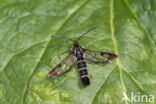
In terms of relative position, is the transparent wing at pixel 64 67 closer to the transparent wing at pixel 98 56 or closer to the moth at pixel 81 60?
the moth at pixel 81 60

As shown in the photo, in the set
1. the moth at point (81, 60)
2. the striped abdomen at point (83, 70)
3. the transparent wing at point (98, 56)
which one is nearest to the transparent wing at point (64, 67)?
the moth at point (81, 60)

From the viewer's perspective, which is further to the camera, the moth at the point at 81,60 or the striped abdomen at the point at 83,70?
the moth at the point at 81,60

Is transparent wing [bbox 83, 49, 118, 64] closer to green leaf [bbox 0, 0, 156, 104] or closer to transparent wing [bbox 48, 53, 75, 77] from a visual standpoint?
green leaf [bbox 0, 0, 156, 104]

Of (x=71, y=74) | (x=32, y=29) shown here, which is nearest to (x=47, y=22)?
(x=32, y=29)

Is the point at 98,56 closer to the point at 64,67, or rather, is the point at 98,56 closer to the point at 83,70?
the point at 83,70

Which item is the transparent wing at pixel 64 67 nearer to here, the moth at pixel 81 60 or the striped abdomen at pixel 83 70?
the moth at pixel 81 60
